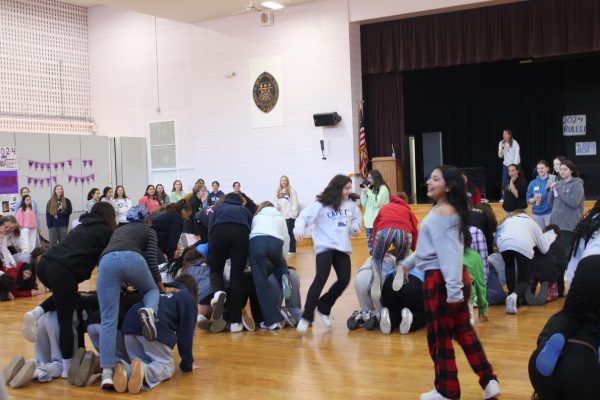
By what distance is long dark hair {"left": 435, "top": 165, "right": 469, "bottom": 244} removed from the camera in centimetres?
401

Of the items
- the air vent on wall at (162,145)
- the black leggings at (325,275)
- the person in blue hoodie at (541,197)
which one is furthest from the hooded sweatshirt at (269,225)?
the air vent on wall at (162,145)

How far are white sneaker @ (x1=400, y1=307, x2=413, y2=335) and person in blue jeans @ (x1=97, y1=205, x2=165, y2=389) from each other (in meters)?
2.33

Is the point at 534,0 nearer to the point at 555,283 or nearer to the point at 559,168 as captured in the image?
the point at 559,168

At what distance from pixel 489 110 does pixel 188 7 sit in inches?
320

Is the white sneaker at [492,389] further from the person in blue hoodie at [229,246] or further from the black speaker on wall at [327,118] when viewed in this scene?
the black speaker on wall at [327,118]

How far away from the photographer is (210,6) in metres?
16.4

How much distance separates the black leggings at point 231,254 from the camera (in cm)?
645

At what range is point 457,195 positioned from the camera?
13.2ft

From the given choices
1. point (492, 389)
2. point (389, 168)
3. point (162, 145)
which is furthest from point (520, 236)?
point (162, 145)

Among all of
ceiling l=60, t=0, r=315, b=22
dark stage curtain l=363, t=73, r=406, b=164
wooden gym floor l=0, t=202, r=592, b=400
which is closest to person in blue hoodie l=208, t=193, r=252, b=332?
wooden gym floor l=0, t=202, r=592, b=400

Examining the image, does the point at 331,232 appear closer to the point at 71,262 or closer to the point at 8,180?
the point at 71,262

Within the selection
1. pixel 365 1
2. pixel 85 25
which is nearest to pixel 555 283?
pixel 365 1

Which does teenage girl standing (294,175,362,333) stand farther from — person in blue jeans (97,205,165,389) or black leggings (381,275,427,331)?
person in blue jeans (97,205,165,389)

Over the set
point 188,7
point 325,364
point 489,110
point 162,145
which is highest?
point 188,7
